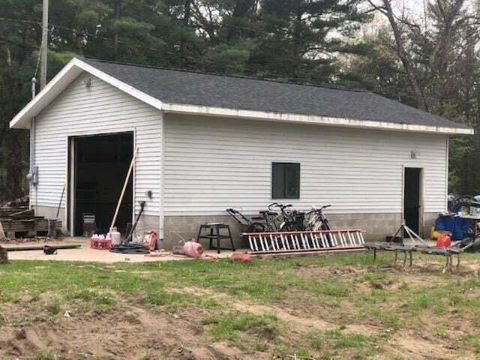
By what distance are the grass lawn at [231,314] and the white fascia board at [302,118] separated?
13.4ft

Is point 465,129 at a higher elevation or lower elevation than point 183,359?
higher

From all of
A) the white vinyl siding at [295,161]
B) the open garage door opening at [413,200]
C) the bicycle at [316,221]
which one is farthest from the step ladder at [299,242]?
the open garage door opening at [413,200]

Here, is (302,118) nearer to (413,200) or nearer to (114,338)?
(413,200)

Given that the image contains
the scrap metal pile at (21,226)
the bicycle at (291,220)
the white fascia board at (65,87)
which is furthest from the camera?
the scrap metal pile at (21,226)

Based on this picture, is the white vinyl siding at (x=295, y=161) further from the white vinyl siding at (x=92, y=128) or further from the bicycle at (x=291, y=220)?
the bicycle at (x=291, y=220)

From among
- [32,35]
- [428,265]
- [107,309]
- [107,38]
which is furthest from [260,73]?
[107,309]

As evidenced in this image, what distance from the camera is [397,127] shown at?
1739 cm

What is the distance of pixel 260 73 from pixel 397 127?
15.5 meters

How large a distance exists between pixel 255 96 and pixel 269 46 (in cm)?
1746

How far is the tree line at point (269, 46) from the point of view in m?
29.1

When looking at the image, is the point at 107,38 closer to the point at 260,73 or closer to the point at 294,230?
the point at 260,73

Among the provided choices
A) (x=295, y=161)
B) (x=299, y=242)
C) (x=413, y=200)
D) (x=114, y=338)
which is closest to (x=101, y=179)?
(x=295, y=161)

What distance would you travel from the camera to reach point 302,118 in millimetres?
15680

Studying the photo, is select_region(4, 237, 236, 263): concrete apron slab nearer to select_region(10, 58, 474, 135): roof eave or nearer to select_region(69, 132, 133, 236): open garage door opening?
select_region(10, 58, 474, 135): roof eave
